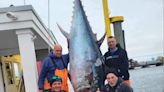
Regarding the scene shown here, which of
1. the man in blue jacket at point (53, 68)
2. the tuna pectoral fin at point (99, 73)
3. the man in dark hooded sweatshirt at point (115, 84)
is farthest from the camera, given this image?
the man in blue jacket at point (53, 68)

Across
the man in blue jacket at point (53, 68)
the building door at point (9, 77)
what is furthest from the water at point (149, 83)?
→ the building door at point (9, 77)

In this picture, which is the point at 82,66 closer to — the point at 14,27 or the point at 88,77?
the point at 88,77

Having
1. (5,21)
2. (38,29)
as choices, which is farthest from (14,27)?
(38,29)

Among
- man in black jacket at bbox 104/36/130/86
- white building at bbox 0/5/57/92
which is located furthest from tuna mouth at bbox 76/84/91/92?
white building at bbox 0/5/57/92

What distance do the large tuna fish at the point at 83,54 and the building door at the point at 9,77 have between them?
20.2 ft

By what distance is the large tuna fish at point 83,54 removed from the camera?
635 centimetres

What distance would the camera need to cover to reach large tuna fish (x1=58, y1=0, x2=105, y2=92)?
250 inches

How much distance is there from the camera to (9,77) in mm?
13492

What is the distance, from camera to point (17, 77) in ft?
51.9

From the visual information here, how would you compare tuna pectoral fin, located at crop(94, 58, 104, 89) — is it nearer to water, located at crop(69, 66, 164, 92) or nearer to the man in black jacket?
the man in black jacket

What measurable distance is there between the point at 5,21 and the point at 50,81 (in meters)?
1.75

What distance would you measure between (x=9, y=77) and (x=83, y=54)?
24.3 feet

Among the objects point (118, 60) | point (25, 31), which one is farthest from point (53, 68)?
point (25, 31)

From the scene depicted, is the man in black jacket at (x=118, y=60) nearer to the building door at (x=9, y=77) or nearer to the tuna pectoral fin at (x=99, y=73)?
the tuna pectoral fin at (x=99, y=73)
